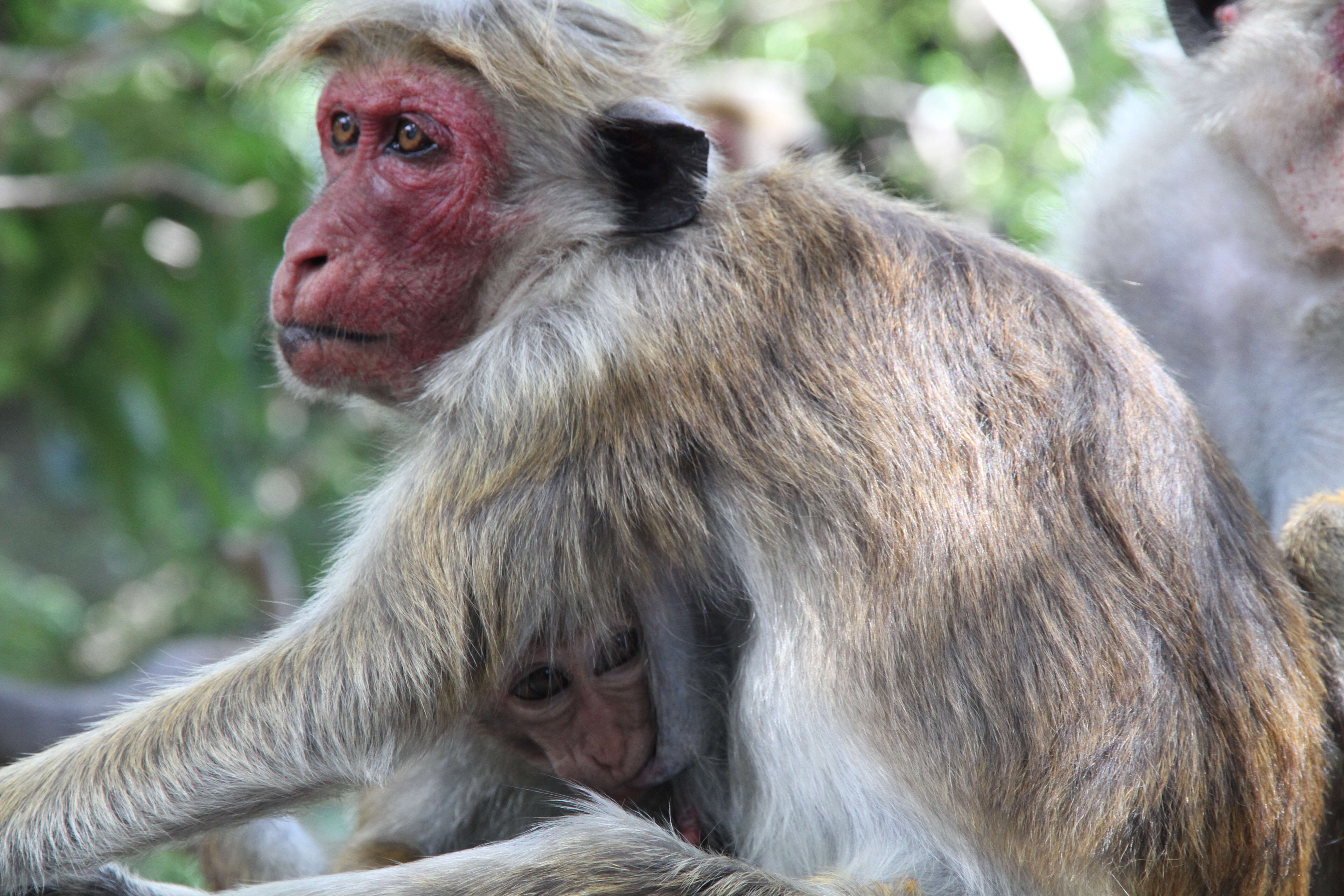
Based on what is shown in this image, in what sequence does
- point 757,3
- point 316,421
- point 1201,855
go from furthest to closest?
point 757,3, point 316,421, point 1201,855

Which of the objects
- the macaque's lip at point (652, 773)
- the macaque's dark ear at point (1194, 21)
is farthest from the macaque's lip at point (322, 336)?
the macaque's dark ear at point (1194, 21)

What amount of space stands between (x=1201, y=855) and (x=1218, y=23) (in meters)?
2.77

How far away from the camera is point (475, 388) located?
315 cm

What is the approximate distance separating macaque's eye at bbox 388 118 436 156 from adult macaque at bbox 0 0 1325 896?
0.01 m

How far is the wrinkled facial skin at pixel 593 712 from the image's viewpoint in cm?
333

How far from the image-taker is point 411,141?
3.31 m

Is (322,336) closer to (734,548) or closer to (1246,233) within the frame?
(734,548)

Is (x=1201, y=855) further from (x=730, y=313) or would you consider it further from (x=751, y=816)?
(x=730, y=313)

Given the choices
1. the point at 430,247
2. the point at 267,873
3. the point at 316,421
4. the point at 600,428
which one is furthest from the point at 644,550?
the point at 316,421

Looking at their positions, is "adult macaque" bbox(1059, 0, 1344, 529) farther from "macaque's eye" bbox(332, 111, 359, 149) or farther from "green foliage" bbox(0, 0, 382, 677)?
"green foliage" bbox(0, 0, 382, 677)

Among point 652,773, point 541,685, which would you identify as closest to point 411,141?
point 541,685

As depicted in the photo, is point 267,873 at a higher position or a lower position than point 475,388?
lower

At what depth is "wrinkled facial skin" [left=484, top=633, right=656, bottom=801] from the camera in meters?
3.33

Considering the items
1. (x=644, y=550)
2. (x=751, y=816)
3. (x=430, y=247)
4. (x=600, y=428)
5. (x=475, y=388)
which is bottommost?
(x=751, y=816)
